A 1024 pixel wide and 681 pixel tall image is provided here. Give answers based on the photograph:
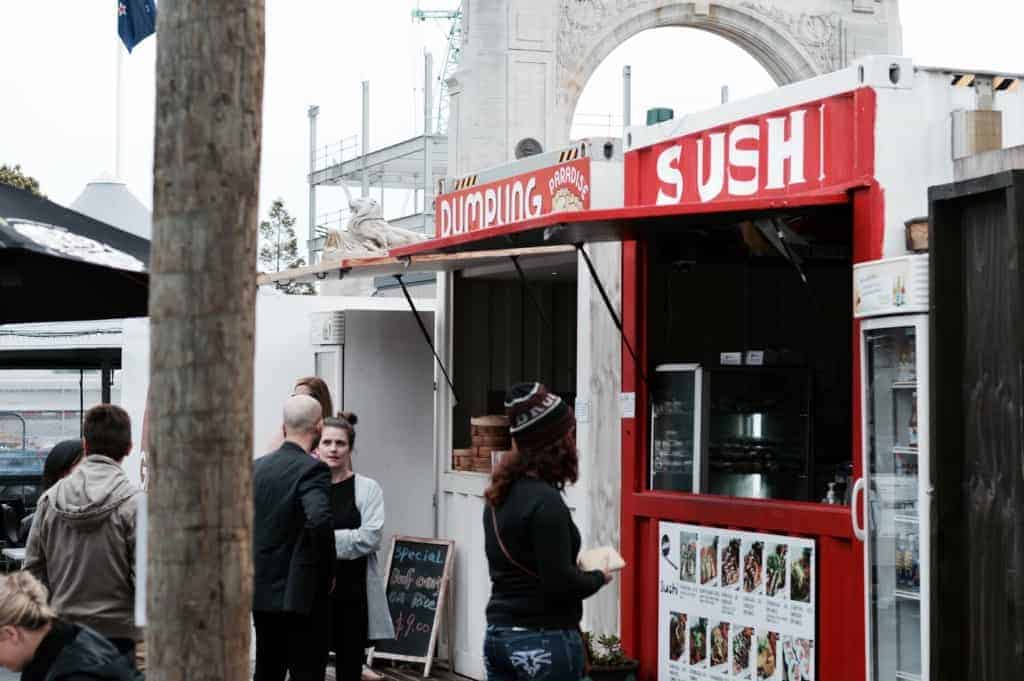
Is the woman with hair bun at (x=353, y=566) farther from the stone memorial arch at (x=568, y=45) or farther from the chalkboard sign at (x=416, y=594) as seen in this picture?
the stone memorial arch at (x=568, y=45)

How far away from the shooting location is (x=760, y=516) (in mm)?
8039

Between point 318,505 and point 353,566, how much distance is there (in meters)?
2.48

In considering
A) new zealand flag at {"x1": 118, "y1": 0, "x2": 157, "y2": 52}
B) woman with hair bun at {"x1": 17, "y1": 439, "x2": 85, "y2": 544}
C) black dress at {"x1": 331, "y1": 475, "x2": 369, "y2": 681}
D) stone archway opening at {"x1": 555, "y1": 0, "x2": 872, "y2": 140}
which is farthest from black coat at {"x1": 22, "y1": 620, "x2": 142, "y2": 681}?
stone archway opening at {"x1": 555, "y1": 0, "x2": 872, "y2": 140}

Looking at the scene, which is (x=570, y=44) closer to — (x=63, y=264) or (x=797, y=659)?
(x=797, y=659)

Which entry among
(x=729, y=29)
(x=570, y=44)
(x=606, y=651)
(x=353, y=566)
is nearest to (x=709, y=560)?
(x=606, y=651)

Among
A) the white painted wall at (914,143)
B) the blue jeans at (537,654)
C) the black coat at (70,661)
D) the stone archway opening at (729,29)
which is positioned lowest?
the blue jeans at (537,654)

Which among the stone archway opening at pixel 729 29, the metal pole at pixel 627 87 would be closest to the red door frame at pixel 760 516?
the stone archway opening at pixel 729 29

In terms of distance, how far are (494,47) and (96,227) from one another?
1647 centimetres

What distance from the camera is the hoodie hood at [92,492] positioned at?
651 cm

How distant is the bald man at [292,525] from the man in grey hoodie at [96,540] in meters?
0.72

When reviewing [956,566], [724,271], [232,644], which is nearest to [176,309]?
[232,644]

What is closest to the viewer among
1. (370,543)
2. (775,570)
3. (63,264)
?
(63,264)

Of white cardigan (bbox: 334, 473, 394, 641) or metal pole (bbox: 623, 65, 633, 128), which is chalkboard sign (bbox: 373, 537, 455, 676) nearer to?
white cardigan (bbox: 334, 473, 394, 641)

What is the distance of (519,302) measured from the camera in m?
12.1
